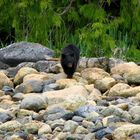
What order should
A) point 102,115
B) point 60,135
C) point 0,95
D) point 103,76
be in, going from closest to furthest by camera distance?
point 60,135, point 102,115, point 0,95, point 103,76

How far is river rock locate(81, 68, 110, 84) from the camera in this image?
9750 mm

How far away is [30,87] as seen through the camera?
9.20 m

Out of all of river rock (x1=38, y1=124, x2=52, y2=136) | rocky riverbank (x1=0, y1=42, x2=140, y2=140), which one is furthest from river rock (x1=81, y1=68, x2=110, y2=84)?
river rock (x1=38, y1=124, x2=52, y2=136)

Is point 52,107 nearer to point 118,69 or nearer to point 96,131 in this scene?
point 96,131

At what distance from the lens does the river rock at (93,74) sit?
9750 millimetres

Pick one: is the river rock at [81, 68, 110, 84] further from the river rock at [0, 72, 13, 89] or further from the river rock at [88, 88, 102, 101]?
the river rock at [0, 72, 13, 89]

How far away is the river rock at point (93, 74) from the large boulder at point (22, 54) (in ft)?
6.48

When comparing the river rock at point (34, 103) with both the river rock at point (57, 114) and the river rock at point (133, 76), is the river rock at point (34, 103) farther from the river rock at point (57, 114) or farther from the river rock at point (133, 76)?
the river rock at point (133, 76)

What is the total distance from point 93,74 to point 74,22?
6.18 meters

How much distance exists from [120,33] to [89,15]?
32.6 inches

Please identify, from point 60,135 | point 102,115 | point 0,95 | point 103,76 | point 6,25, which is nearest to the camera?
point 60,135

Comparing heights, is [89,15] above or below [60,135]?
below

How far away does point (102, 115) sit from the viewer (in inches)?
A: 287

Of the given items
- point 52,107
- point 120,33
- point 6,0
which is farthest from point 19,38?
point 52,107
